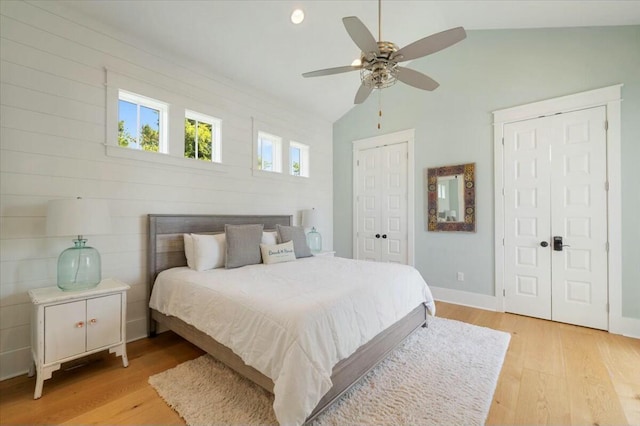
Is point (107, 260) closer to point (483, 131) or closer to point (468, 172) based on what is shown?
point (468, 172)

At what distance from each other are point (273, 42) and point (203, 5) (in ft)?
2.86

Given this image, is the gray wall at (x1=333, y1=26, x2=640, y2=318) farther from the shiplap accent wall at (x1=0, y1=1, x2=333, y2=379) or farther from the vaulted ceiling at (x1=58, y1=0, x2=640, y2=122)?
the shiplap accent wall at (x1=0, y1=1, x2=333, y2=379)

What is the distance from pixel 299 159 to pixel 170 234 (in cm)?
263

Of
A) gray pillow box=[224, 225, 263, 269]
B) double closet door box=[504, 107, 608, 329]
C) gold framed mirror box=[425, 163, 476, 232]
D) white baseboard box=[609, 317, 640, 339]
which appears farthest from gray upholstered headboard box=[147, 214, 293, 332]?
white baseboard box=[609, 317, 640, 339]

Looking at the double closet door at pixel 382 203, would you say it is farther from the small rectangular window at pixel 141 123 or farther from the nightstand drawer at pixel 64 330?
the nightstand drawer at pixel 64 330

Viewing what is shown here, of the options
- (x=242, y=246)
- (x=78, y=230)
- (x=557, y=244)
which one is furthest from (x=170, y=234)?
(x=557, y=244)

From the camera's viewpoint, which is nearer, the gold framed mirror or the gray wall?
the gray wall

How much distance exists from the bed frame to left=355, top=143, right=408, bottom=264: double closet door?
1.74 metres

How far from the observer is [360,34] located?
182cm

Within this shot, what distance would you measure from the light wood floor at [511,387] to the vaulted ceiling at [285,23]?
3.10 meters

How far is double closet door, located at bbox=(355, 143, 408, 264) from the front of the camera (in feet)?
14.7

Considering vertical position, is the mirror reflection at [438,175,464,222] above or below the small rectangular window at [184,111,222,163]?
below

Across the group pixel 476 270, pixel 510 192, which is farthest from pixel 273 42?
pixel 476 270

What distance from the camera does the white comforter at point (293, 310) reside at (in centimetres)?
148
